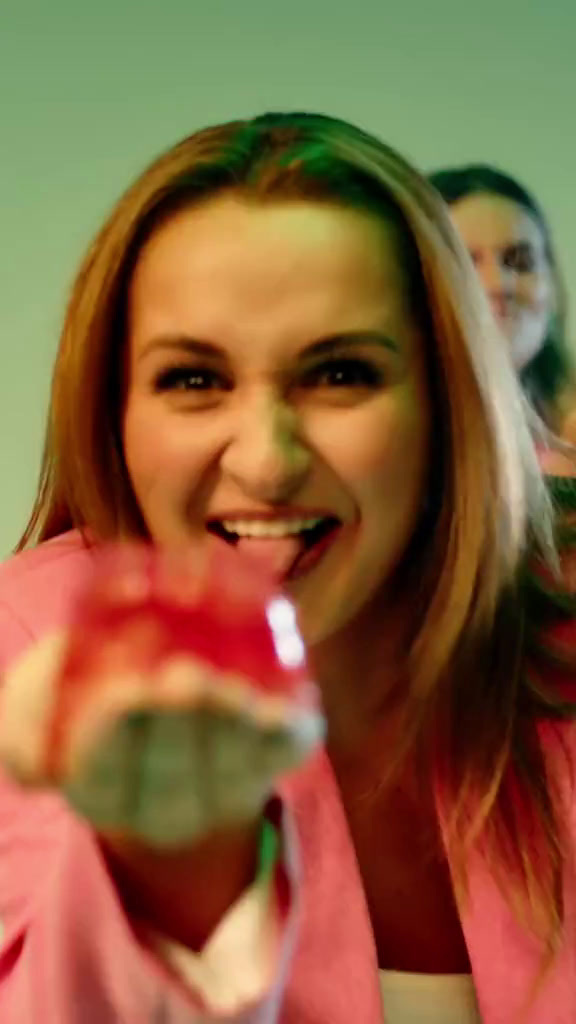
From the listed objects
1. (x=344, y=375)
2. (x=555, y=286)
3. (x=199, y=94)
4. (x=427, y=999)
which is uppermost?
(x=199, y=94)

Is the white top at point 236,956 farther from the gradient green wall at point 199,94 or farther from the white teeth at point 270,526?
the gradient green wall at point 199,94

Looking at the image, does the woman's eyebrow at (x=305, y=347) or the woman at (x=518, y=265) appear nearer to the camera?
the woman's eyebrow at (x=305, y=347)

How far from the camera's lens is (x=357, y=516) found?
57 cm

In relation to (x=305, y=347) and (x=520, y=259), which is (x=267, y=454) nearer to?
(x=305, y=347)

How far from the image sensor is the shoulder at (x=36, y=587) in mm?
573

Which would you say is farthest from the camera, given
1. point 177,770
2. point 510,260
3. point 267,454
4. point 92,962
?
point 510,260

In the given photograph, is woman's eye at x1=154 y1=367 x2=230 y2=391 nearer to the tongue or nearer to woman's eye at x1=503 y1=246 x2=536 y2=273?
the tongue

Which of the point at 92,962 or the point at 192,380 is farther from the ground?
the point at 192,380

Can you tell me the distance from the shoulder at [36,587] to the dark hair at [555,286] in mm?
631

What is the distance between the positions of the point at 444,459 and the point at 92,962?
333 mm

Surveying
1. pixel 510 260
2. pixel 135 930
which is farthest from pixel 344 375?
pixel 510 260

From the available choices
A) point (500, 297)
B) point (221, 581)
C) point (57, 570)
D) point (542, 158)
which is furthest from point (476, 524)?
point (542, 158)

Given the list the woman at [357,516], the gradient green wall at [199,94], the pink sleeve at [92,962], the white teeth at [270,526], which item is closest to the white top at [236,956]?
the pink sleeve at [92,962]

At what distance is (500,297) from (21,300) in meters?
0.45
